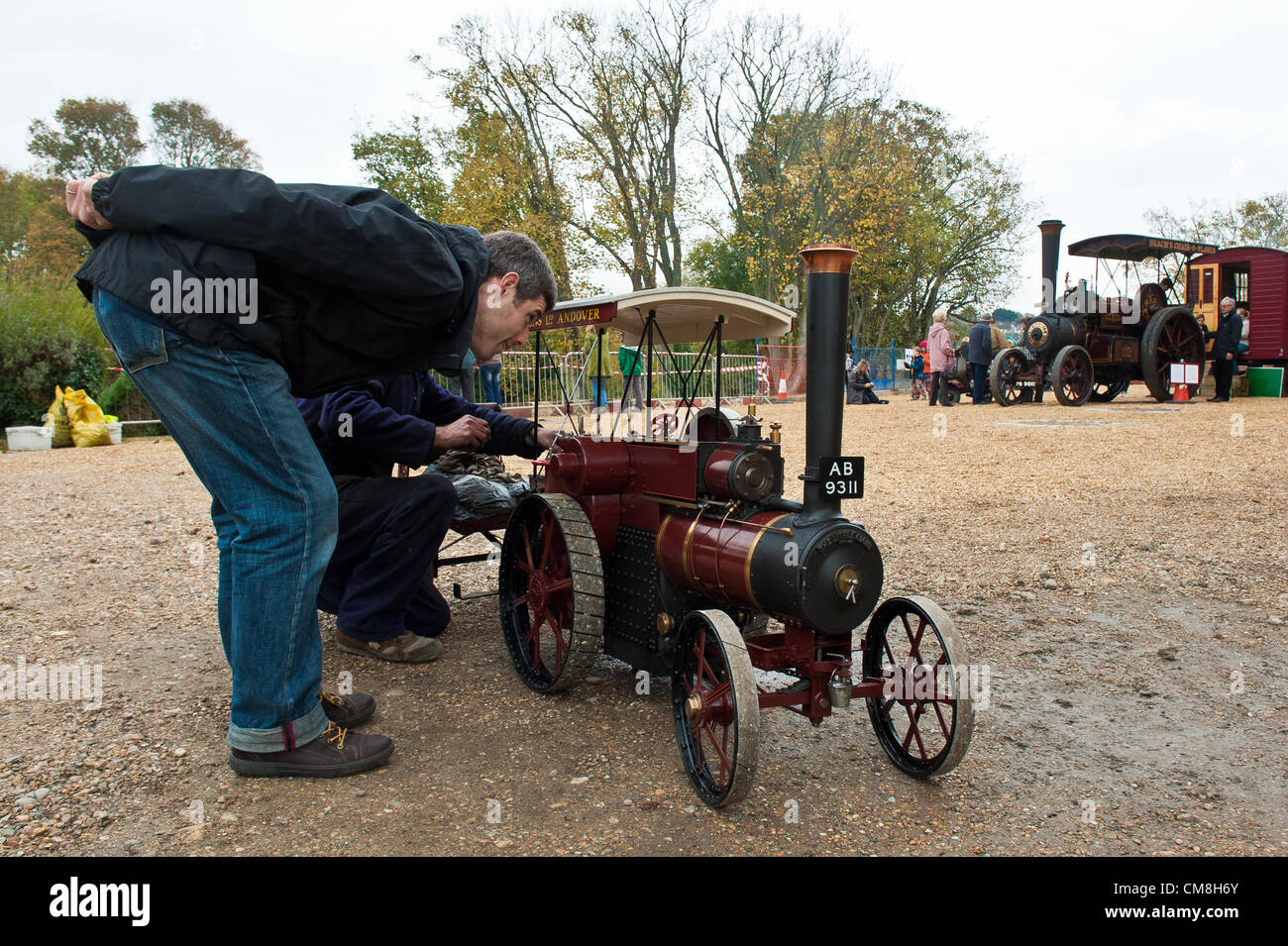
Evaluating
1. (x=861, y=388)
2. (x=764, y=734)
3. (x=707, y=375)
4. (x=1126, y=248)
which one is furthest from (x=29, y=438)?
(x=1126, y=248)

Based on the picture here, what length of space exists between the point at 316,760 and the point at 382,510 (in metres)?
1.31

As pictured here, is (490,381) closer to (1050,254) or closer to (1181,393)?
(1050,254)

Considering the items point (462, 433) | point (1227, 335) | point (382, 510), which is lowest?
point (382, 510)

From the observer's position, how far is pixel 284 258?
2.59 metres

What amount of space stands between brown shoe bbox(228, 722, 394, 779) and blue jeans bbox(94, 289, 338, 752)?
0.04m

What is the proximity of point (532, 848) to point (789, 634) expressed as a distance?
1067mm

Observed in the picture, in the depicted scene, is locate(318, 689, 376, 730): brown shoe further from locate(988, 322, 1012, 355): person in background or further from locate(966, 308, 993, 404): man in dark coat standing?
locate(988, 322, 1012, 355): person in background

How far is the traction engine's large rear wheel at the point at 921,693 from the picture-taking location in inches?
108

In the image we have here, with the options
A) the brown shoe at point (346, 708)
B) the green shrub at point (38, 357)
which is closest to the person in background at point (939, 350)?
the green shrub at point (38, 357)

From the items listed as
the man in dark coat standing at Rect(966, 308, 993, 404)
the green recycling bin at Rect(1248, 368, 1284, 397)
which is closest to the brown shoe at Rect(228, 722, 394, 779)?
the man in dark coat standing at Rect(966, 308, 993, 404)

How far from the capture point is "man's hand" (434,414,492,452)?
414 cm

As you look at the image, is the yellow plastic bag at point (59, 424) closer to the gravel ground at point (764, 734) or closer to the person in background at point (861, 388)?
the gravel ground at point (764, 734)

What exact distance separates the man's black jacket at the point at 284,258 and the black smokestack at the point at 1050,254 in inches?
646

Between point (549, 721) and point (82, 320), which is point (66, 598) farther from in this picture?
point (82, 320)
